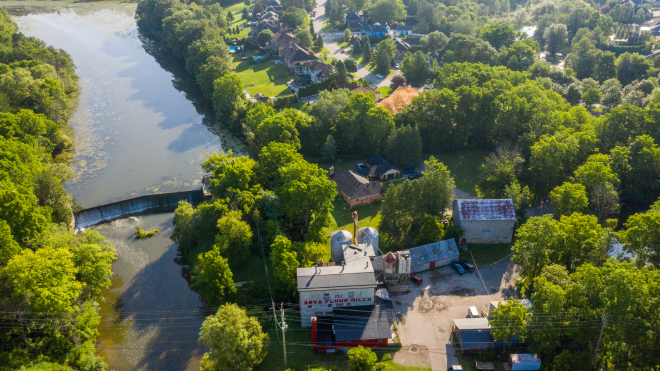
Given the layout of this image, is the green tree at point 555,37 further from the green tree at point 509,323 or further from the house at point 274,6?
the green tree at point 509,323

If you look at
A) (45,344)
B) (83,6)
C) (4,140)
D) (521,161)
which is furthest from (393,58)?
(83,6)

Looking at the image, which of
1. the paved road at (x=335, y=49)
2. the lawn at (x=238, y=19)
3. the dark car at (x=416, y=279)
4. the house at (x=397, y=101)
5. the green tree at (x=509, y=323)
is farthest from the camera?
the lawn at (x=238, y=19)

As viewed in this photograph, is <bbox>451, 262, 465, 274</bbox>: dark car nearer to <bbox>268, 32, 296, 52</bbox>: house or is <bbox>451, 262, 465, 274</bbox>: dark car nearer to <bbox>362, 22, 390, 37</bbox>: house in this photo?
<bbox>268, 32, 296, 52</bbox>: house

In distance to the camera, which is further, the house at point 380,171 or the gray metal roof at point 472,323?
the house at point 380,171

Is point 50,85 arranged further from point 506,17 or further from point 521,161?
point 506,17

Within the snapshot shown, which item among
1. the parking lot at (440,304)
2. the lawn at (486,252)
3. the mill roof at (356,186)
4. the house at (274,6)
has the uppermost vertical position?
the house at (274,6)

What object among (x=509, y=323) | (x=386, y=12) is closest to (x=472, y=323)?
(x=509, y=323)

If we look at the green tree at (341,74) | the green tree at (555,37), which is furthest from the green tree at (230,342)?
the green tree at (555,37)

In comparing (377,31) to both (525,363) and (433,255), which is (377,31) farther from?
(525,363)

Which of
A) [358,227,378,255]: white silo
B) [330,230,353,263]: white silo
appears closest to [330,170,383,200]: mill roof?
[358,227,378,255]: white silo
